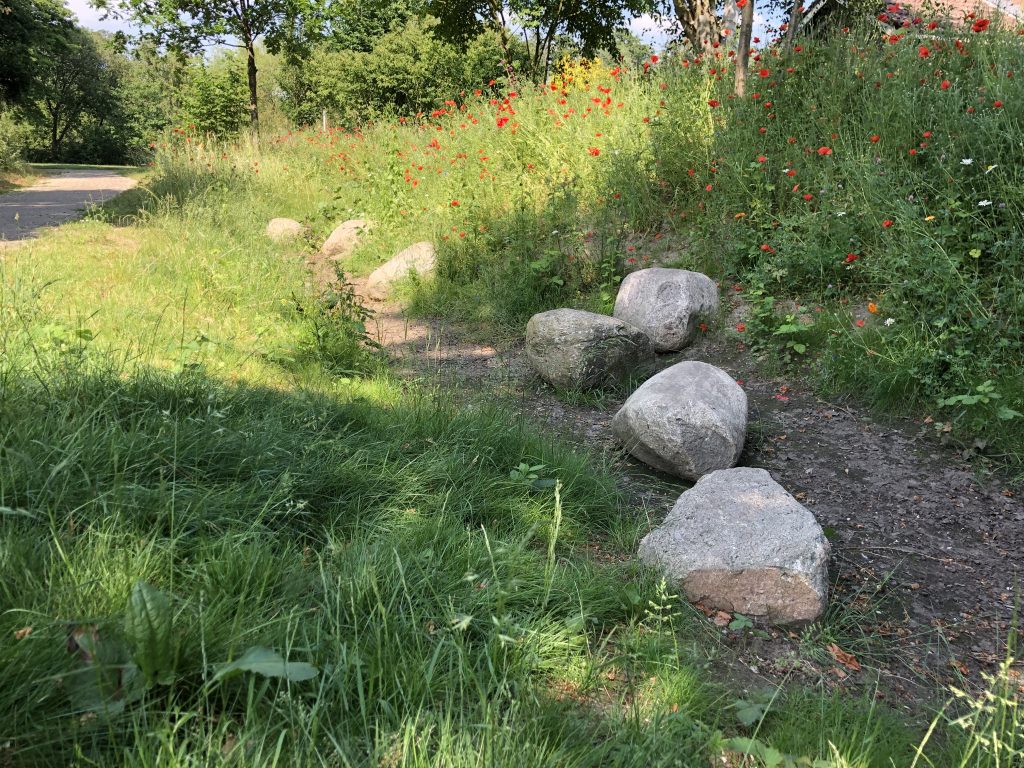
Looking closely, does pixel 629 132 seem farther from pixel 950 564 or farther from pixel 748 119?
pixel 950 564

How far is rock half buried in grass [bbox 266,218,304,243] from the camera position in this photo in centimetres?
940

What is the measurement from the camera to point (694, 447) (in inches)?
149

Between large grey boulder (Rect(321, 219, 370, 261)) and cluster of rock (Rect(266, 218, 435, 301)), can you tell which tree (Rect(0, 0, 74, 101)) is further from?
large grey boulder (Rect(321, 219, 370, 261))

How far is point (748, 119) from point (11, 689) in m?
7.04

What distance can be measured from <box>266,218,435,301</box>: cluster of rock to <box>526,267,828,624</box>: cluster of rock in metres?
2.88

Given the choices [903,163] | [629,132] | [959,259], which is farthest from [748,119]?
[959,259]

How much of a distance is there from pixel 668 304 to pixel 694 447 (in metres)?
1.98

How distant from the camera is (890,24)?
7043mm

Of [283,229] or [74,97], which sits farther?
[74,97]

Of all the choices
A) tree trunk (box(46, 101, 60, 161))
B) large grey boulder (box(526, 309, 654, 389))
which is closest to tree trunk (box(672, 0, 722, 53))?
large grey boulder (box(526, 309, 654, 389))

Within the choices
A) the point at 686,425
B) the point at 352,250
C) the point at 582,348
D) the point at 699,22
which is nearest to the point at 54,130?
the point at 352,250

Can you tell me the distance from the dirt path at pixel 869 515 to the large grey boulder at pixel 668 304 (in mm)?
196

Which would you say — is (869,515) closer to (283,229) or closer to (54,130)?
(283,229)

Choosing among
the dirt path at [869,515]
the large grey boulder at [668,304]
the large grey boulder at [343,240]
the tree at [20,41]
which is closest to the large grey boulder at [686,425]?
the dirt path at [869,515]
